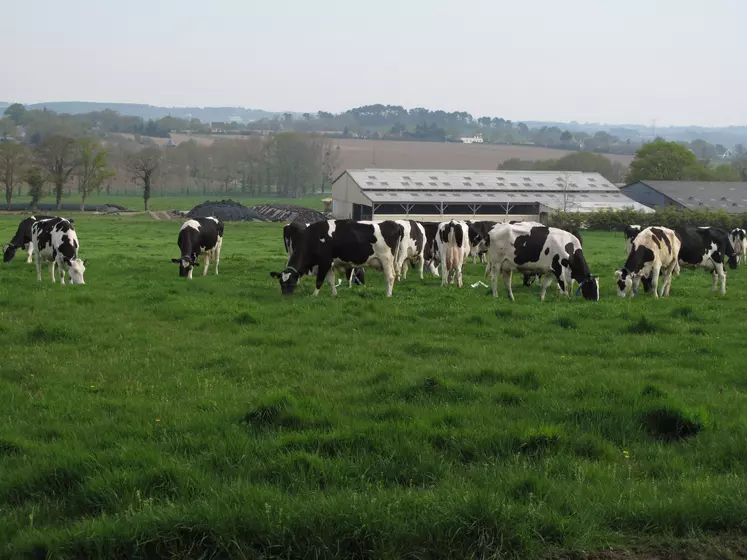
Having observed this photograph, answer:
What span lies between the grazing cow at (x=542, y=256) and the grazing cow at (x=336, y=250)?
2.75 metres

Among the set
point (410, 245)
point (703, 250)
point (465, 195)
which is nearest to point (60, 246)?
point (410, 245)

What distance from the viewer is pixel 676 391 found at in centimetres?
945

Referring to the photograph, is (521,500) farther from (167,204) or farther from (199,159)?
(199,159)

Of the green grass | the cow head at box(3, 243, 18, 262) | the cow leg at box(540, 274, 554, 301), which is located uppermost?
the cow leg at box(540, 274, 554, 301)

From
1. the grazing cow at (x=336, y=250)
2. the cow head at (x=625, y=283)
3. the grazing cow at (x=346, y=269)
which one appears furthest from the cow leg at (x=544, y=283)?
the grazing cow at (x=346, y=269)

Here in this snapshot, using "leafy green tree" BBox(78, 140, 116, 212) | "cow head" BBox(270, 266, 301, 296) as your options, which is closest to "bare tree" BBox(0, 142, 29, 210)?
"leafy green tree" BBox(78, 140, 116, 212)

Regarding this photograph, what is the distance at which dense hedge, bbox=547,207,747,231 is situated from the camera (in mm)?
63438

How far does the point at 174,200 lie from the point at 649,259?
349ft

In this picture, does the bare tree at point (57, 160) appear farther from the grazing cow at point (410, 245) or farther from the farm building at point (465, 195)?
the grazing cow at point (410, 245)

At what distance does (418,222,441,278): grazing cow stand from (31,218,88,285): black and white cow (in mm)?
11002

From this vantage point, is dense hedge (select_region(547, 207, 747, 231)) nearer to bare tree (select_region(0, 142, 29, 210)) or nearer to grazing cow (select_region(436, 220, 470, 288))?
grazing cow (select_region(436, 220, 470, 288))

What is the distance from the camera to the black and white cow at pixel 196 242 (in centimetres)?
2338

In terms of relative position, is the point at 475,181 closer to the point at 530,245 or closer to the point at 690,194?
the point at 690,194

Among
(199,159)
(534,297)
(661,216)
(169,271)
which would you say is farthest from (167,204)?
(534,297)
